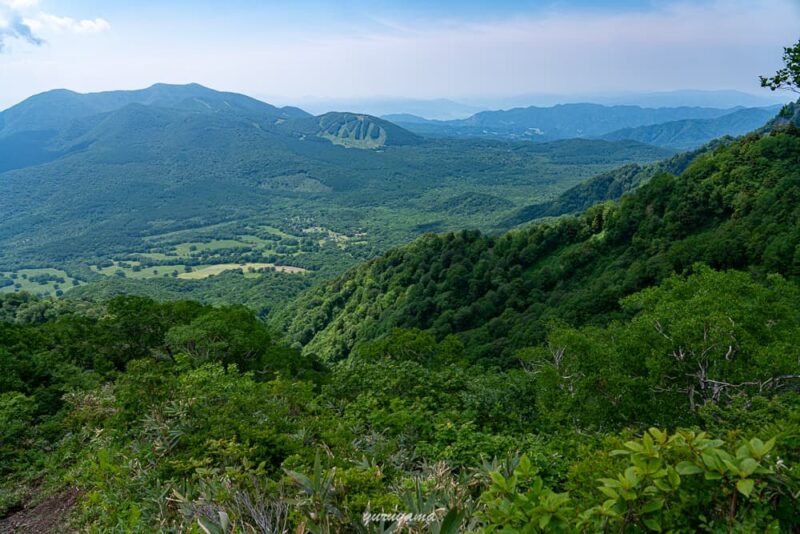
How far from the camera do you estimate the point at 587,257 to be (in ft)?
172

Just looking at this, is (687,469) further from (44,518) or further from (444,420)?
(44,518)

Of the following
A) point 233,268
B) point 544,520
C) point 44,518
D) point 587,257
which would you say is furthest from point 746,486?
point 233,268

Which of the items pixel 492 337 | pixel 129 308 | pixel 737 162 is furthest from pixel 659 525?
pixel 737 162

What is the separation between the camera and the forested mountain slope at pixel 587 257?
3578 centimetres

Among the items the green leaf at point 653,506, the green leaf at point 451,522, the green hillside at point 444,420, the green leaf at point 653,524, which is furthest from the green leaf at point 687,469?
the green leaf at point 451,522

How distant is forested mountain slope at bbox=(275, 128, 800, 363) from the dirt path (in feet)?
110

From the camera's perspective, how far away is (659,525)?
10.8 ft

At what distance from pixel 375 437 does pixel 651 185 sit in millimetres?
52994

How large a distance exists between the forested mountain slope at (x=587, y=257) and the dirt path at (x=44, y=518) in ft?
110

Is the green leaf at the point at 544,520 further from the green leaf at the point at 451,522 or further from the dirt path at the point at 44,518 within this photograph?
the dirt path at the point at 44,518

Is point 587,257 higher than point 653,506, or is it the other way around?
point 653,506

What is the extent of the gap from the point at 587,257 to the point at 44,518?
171 ft

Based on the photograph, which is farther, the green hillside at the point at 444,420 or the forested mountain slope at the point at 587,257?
the forested mountain slope at the point at 587,257

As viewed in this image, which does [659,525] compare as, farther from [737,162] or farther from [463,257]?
[463,257]
